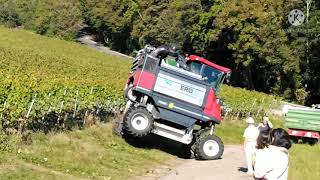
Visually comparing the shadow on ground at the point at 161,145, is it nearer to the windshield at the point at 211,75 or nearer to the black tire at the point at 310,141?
the windshield at the point at 211,75

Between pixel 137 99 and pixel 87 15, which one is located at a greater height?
pixel 87 15

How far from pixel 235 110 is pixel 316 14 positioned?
2500cm

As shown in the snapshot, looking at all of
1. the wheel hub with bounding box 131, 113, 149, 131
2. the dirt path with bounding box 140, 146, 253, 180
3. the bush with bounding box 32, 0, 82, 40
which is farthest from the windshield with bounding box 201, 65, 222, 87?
the bush with bounding box 32, 0, 82, 40

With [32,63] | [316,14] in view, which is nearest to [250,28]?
[316,14]

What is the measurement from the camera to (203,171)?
46.7 ft

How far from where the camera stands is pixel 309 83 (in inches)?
2136

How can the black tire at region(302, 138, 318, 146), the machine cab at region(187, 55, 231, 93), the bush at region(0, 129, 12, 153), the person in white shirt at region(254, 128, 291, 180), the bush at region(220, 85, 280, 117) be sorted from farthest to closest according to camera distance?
the bush at region(220, 85, 280, 117) → the black tire at region(302, 138, 318, 146) → the machine cab at region(187, 55, 231, 93) → the bush at region(0, 129, 12, 153) → the person in white shirt at region(254, 128, 291, 180)

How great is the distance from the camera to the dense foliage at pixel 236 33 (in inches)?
2050

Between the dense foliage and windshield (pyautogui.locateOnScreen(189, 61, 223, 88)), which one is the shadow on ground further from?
the dense foliage

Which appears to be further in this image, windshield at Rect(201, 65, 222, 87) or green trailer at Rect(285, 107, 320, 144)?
green trailer at Rect(285, 107, 320, 144)

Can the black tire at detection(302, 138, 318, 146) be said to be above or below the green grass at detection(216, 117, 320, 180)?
above

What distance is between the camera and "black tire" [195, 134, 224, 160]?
1619cm

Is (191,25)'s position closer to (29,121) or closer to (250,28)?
(250,28)

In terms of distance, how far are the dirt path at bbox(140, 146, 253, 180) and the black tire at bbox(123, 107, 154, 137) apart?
1138mm
